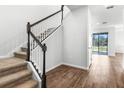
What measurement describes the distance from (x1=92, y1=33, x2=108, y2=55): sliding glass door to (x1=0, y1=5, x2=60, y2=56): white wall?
24.7 feet

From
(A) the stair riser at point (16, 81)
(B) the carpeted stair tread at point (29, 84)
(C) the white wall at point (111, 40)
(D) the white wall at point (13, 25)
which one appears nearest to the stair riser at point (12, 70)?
(A) the stair riser at point (16, 81)

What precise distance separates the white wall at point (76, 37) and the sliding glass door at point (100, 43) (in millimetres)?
5931

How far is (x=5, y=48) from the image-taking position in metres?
3.43

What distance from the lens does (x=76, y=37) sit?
14.2 ft

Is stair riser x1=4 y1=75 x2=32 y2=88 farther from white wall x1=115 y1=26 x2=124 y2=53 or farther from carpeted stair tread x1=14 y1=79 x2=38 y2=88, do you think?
white wall x1=115 y1=26 x2=124 y2=53

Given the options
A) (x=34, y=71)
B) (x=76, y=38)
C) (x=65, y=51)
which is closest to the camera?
(x=34, y=71)

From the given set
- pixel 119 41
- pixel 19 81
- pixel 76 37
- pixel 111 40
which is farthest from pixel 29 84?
pixel 119 41

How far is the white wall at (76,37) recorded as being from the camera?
13.2 ft

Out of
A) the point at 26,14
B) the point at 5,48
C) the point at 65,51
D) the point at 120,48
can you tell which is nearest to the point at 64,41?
the point at 65,51

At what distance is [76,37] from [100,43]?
6718mm

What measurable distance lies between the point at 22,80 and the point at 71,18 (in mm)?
3367
